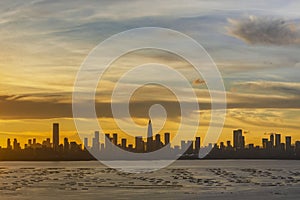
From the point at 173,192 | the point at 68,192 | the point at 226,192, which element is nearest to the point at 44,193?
the point at 68,192

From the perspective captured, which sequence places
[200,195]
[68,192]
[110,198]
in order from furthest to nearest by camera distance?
[68,192], [200,195], [110,198]

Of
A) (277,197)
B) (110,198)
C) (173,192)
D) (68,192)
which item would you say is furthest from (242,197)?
(68,192)

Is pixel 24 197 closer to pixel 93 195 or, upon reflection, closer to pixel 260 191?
pixel 93 195

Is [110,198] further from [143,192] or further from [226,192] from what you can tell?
[226,192]

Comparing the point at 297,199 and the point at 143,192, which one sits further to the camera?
the point at 143,192

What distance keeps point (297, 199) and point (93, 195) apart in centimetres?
2480

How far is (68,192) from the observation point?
83.7 meters

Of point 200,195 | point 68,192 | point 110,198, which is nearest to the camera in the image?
point 110,198

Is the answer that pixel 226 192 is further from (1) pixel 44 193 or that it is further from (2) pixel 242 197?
(1) pixel 44 193

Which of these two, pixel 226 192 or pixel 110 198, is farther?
pixel 226 192

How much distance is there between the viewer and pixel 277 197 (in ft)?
253

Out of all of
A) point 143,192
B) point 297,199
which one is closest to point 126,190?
point 143,192

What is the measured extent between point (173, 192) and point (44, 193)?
16.7 meters

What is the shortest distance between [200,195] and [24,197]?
2151cm
